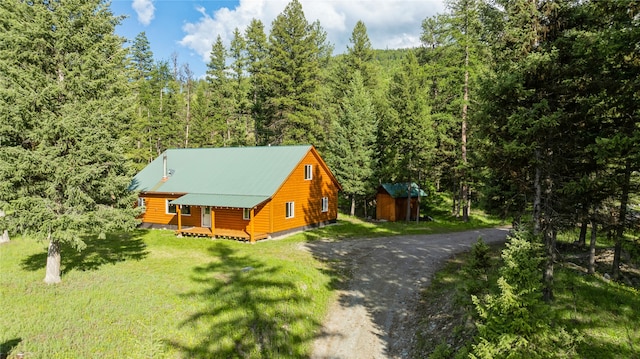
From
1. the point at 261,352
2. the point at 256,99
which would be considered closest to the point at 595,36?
the point at 261,352

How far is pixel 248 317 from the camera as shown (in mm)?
11055

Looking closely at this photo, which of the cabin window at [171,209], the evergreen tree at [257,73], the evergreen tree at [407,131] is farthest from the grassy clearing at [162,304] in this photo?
the evergreen tree at [257,73]

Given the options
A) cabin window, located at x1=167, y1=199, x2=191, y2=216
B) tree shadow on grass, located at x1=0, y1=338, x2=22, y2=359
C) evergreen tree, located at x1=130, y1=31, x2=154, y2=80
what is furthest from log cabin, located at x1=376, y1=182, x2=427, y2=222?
evergreen tree, located at x1=130, y1=31, x2=154, y2=80

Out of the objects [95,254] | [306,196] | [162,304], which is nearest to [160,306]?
[162,304]

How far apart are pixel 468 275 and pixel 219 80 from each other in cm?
4548

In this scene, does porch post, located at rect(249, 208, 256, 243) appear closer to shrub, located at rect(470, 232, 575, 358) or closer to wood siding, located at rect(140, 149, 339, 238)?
wood siding, located at rect(140, 149, 339, 238)

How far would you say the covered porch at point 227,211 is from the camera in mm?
21594

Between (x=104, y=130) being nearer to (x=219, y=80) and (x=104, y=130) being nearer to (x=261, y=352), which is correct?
(x=261, y=352)

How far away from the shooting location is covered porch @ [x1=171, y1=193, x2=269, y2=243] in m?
21.6

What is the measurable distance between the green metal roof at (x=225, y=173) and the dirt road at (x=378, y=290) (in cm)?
578

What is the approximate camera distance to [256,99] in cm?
4156

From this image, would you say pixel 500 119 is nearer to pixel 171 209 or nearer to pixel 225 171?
pixel 225 171

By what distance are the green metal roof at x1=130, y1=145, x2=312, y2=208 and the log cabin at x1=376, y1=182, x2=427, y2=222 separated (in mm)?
10351

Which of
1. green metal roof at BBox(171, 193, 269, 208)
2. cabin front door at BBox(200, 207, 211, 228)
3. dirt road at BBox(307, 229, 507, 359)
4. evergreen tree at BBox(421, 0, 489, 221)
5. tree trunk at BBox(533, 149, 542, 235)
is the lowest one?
dirt road at BBox(307, 229, 507, 359)
